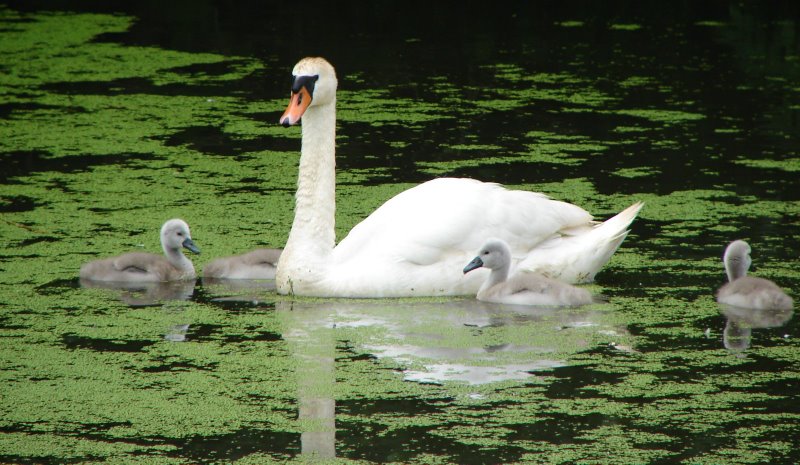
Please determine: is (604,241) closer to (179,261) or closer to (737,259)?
(737,259)

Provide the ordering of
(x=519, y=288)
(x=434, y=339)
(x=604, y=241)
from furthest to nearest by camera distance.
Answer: (x=604, y=241)
(x=519, y=288)
(x=434, y=339)

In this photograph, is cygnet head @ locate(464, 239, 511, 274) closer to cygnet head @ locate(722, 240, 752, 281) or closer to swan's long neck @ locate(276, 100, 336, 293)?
swan's long neck @ locate(276, 100, 336, 293)

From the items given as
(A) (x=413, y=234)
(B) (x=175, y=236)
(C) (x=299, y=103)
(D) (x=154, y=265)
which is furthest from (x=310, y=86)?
(D) (x=154, y=265)

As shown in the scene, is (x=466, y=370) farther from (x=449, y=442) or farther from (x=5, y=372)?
(x=5, y=372)

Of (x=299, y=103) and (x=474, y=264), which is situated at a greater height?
(x=299, y=103)

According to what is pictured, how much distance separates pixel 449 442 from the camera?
502cm

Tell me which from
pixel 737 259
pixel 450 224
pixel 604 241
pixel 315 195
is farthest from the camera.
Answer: pixel 315 195

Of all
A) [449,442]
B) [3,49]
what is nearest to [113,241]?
[449,442]

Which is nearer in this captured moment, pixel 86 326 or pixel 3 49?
pixel 86 326

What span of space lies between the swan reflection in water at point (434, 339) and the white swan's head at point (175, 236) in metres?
0.81

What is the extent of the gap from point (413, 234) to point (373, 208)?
1691 mm

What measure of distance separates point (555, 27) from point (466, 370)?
1132 cm

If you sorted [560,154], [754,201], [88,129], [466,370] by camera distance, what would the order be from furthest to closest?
1. [88,129]
2. [560,154]
3. [754,201]
4. [466,370]

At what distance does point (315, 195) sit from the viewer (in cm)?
750
